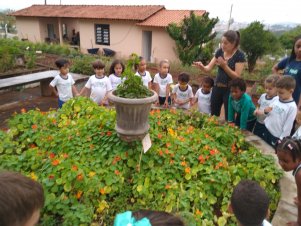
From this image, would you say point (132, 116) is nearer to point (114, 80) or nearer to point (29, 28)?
point (114, 80)

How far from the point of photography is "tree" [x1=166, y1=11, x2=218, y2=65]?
45.7 feet

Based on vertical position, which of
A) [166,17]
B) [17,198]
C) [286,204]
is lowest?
[286,204]

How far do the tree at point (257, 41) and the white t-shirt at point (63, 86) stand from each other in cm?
1004

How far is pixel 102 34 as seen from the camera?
63.2ft

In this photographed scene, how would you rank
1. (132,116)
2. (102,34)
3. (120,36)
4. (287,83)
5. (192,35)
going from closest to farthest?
1. (132,116)
2. (287,83)
3. (192,35)
4. (120,36)
5. (102,34)

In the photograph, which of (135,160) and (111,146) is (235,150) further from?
(111,146)

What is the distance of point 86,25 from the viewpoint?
774 inches

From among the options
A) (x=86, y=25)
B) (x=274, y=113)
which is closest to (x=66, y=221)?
(x=274, y=113)

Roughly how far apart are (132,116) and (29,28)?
957 inches

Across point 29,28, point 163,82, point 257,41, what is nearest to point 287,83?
point 163,82

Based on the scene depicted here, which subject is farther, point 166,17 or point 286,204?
point 166,17

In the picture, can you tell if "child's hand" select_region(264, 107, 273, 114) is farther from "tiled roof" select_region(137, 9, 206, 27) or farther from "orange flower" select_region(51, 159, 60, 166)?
"tiled roof" select_region(137, 9, 206, 27)

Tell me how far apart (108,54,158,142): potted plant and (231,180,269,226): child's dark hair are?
1.23 m

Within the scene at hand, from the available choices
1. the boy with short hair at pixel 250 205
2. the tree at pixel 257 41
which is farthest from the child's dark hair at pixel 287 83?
the tree at pixel 257 41
